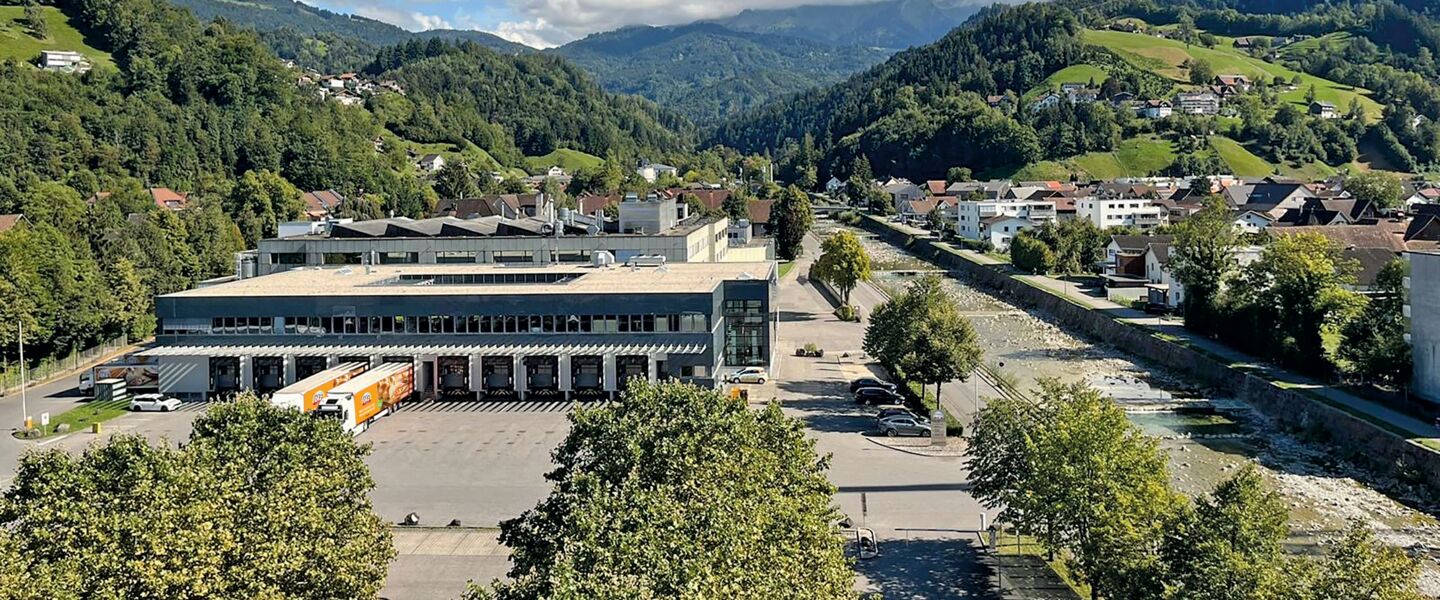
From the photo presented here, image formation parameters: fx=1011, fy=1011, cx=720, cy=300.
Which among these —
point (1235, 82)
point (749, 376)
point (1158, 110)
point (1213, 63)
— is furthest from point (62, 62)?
point (1213, 63)

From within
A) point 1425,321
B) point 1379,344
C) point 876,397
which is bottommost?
point 876,397

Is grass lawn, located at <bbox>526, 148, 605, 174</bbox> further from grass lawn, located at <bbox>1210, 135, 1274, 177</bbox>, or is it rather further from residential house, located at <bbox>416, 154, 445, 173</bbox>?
grass lawn, located at <bbox>1210, 135, 1274, 177</bbox>

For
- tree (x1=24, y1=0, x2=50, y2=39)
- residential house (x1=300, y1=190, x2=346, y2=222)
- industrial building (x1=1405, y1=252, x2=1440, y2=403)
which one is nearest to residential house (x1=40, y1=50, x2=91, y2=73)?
tree (x1=24, y1=0, x2=50, y2=39)

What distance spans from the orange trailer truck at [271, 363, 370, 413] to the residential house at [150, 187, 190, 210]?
163 feet

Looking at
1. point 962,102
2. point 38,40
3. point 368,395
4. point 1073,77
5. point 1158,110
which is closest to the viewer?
point 368,395

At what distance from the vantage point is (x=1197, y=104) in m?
142

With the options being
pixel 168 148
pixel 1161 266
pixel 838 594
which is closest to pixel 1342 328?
pixel 1161 266

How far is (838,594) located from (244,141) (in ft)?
302

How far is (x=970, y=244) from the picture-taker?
89125mm

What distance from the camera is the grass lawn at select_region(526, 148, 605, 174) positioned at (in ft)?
486

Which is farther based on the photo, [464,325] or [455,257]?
[455,257]

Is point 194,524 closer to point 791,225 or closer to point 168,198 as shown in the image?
point 791,225

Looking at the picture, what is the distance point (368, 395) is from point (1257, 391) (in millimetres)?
29548

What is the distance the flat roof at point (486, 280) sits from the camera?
35344 mm
